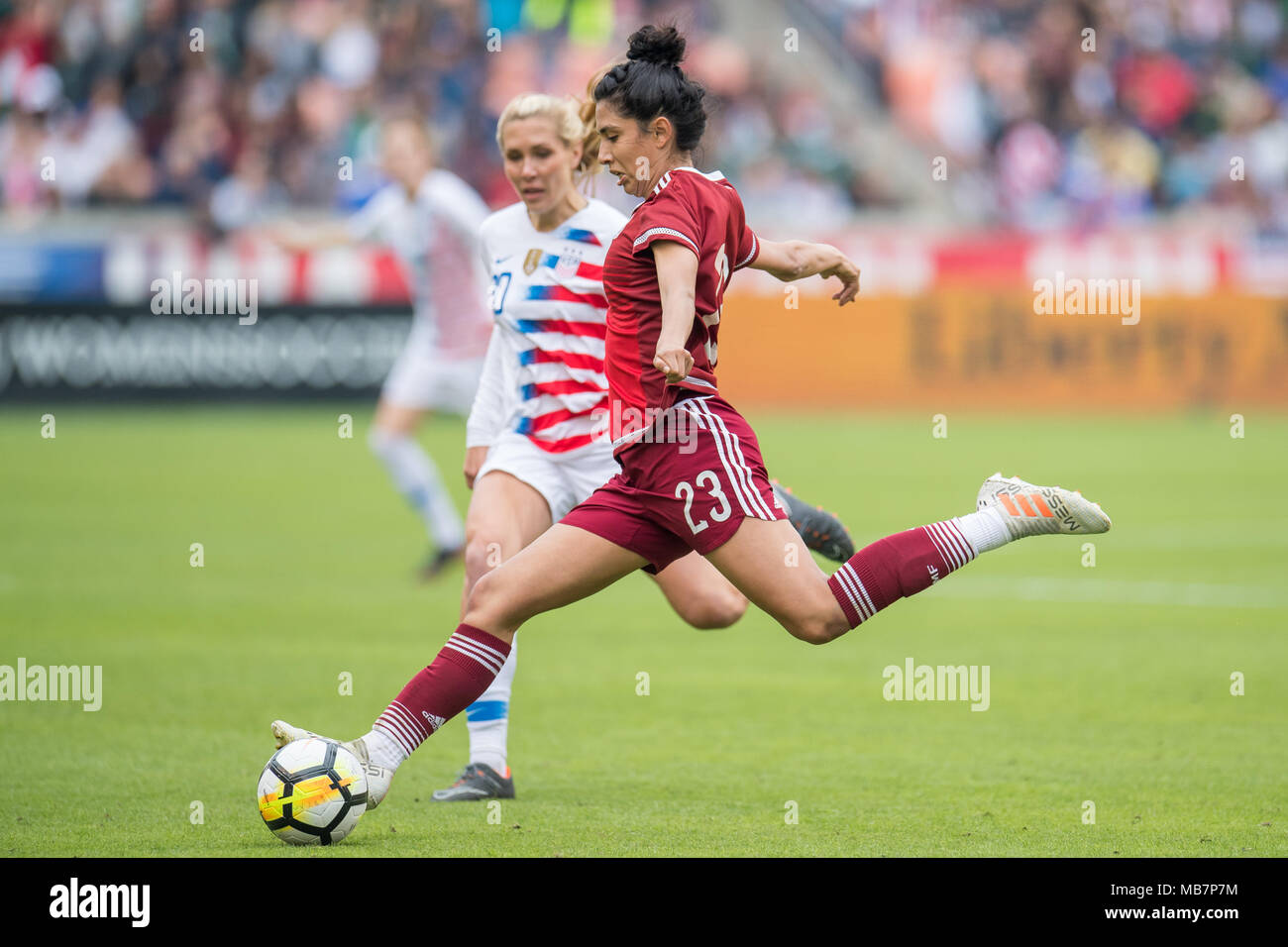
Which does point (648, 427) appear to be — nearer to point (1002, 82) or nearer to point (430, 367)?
point (430, 367)

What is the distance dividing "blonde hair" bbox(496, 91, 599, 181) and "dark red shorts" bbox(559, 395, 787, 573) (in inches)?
56.5

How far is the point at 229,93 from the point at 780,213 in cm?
775

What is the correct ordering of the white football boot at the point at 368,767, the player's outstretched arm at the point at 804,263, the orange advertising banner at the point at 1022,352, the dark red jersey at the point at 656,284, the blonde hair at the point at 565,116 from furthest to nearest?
the orange advertising banner at the point at 1022,352 < the blonde hair at the point at 565,116 < the player's outstretched arm at the point at 804,263 < the white football boot at the point at 368,767 < the dark red jersey at the point at 656,284

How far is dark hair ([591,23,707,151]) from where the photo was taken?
5379mm

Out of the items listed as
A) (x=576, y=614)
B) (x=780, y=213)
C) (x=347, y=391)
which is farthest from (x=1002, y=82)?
(x=576, y=614)

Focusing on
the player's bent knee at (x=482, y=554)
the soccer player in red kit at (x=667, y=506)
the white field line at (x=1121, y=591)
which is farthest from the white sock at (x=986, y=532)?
the white field line at (x=1121, y=591)

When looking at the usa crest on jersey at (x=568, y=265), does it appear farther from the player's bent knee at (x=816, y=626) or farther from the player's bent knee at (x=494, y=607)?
the player's bent knee at (x=816, y=626)

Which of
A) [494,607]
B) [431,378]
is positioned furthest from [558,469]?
[431,378]

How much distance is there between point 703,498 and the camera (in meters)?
5.35

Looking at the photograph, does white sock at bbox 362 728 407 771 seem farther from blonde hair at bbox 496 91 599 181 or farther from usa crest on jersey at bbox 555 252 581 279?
blonde hair at bbox 496 91 599 181

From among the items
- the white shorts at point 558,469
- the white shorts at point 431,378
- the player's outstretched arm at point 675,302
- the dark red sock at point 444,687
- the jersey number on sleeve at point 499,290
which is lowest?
the dark red sock at point 444,687

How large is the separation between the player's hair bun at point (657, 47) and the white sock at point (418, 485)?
704 centimetres

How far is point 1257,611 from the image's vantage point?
34.7ft

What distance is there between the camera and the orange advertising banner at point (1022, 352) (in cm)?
2277
